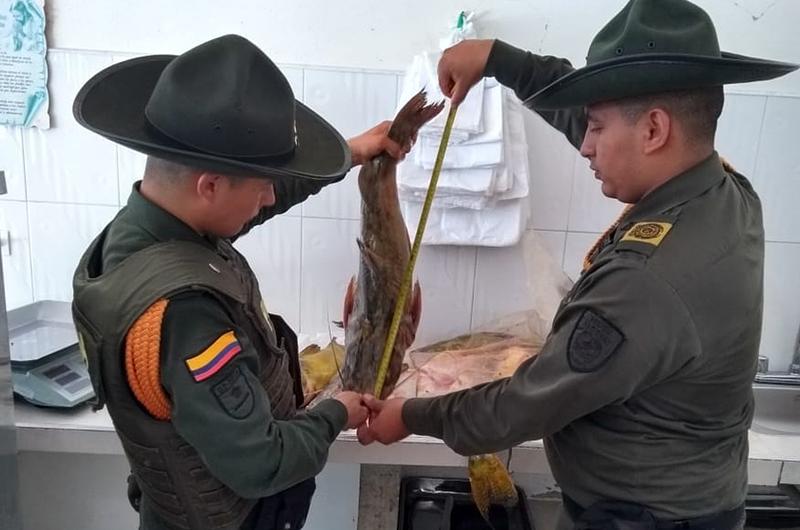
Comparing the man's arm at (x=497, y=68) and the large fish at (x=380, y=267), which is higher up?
the man's arm at (x=497, y=68)

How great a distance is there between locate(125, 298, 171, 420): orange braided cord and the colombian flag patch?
0.06m

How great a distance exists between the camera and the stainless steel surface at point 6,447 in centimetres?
121

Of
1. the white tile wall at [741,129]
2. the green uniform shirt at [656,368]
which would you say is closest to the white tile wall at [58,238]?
the green uniform shirt at [656,368]

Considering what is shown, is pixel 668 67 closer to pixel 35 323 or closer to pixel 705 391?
pixel 705 391

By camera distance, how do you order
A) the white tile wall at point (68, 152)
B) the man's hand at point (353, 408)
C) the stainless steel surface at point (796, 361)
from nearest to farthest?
the man's hand at point (353, 408) < the white tile wall at point (68, 152) < the stainless steel surface at point (796, 361)

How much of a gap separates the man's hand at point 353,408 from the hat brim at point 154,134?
1.64 ft

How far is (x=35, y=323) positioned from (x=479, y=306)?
54.6 inches

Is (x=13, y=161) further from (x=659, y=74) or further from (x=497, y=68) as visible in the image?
(x=659, y=74)

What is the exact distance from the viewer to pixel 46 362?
1.79 metres

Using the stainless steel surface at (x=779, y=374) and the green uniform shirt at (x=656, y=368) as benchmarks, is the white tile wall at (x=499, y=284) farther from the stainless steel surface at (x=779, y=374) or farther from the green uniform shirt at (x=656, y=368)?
the green uniform shirt at (x=656, y=368)

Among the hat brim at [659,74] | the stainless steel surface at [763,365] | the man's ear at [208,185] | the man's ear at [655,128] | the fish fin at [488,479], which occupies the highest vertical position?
the hat brim at [659,74]

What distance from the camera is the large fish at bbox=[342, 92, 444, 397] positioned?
148 centimetres

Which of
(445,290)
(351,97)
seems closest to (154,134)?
(351,97)

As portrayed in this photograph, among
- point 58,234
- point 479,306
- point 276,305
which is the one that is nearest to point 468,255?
point 479,306
